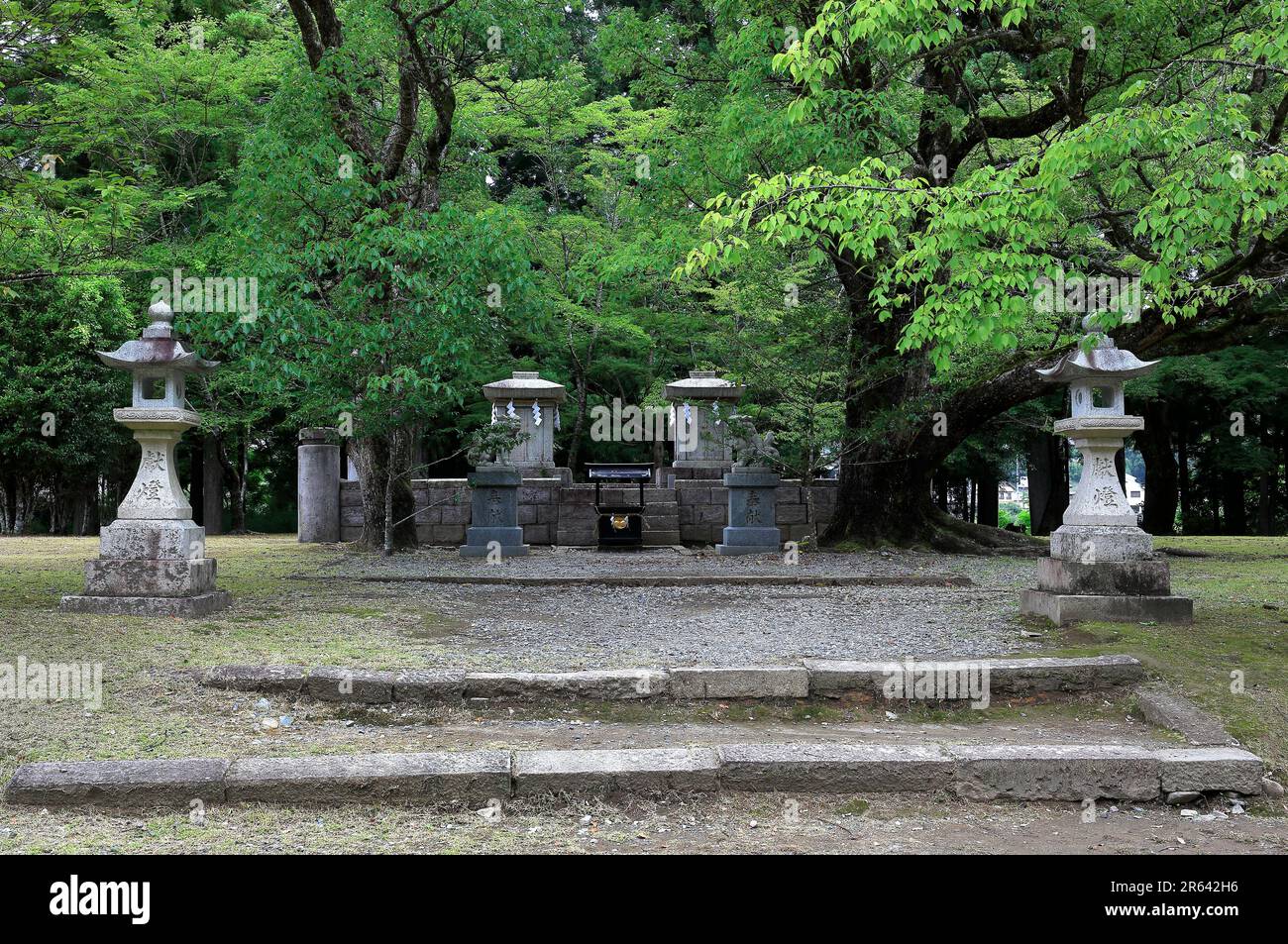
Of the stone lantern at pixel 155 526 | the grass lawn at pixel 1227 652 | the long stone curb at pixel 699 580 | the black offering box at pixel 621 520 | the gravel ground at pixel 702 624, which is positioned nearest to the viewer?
the grass lawn at pixel 1227 652

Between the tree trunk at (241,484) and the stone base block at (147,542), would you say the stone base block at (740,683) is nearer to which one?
the stone base block at (147,542)

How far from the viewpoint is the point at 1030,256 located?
5824 millimetres

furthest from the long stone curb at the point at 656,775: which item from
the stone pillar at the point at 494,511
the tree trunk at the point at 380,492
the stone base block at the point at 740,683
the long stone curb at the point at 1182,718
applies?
the stone pillar at the point at 494,511

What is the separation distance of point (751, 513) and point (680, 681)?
9586 mm

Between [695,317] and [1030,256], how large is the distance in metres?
14.0

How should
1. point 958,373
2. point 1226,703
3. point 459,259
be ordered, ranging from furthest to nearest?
point 958,373, point 459,259, point 1226,703

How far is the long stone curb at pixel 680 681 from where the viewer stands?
530 cm

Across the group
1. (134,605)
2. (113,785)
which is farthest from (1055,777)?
(134,605)

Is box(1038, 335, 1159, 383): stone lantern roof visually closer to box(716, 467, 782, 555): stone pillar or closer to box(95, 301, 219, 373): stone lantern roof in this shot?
box(95, 301, 219, 373): stone lantern roof

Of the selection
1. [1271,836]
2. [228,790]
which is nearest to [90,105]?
[228,790]

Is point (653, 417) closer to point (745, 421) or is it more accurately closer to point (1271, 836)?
point (745, 421)

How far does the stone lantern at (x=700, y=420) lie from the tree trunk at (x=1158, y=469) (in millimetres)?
9533

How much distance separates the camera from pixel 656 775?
13.8 feet

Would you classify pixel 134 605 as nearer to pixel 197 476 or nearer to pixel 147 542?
pixel 147 542
